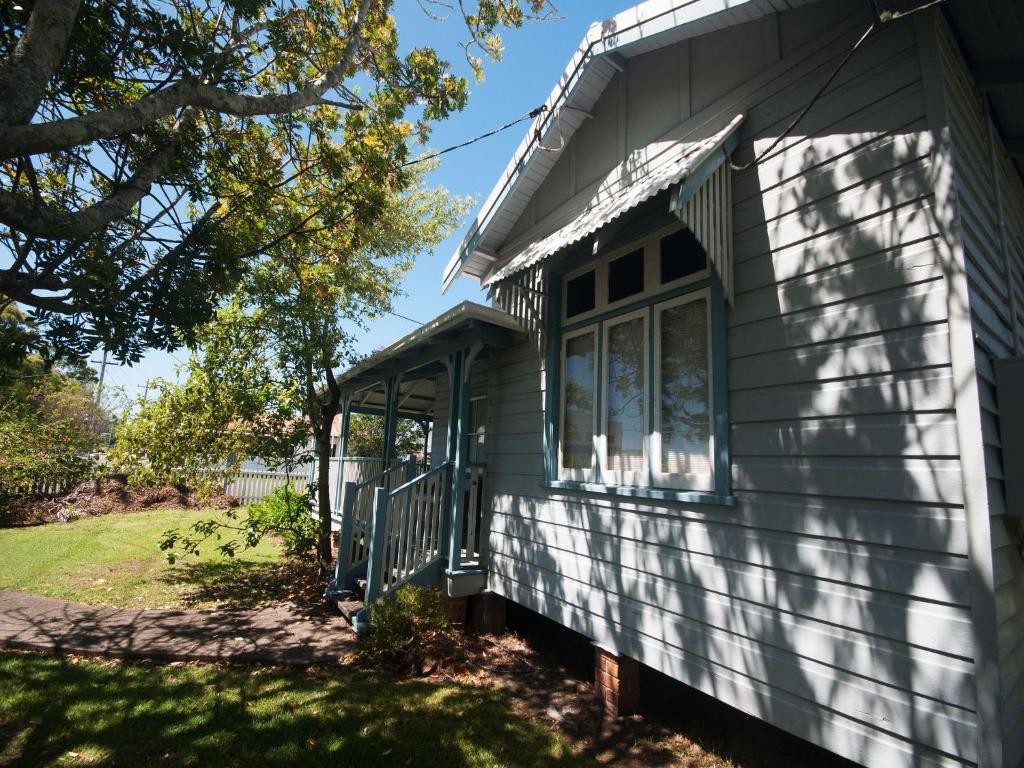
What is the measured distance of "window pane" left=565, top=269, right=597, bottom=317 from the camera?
4.94 meters

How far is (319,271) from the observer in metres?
8.70

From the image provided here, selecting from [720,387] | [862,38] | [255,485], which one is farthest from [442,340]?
[255,485]

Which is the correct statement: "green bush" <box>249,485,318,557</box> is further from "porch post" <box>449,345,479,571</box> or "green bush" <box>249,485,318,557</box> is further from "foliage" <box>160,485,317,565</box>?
"porch post" <box>449,345,479,571</box>

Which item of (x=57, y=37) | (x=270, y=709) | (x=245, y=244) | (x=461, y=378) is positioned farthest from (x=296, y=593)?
(x=57, y=37)

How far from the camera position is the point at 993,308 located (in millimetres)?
2898

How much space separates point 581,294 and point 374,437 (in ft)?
59.5

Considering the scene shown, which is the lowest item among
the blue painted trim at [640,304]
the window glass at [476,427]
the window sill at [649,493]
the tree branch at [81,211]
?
the window sill at [649,493]

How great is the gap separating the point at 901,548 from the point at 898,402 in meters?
0.74

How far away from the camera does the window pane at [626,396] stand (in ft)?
13.6

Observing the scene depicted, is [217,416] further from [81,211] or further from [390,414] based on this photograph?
[81,211]

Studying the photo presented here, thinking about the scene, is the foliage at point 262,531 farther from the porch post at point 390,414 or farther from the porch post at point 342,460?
the porch post at point 390,414

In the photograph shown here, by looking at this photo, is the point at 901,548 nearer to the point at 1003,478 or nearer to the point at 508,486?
the point at 1003,478

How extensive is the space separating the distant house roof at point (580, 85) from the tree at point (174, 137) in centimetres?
158

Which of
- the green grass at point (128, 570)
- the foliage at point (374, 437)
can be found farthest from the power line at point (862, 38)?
the foliage at point (374, 437)
